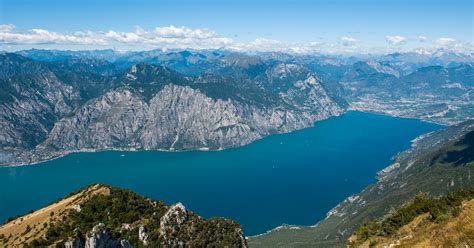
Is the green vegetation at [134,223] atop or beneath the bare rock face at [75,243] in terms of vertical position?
beneath

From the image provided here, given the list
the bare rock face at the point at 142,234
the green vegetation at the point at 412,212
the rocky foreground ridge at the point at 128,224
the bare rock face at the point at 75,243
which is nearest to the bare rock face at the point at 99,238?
the bare rock face at the point at 75,243

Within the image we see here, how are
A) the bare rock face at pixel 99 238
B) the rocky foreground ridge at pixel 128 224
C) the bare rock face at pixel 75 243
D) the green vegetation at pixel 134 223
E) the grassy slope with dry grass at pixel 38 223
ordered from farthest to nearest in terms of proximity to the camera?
1. the green vegetation at pixel 134 223
2. the rocky foreground ridge at pixel 128 224
3. the grassy slope with dry grass at pixel 38 223
4. the bare rock face at pixel 99 238
5. the bare rock face at pixel 75 243

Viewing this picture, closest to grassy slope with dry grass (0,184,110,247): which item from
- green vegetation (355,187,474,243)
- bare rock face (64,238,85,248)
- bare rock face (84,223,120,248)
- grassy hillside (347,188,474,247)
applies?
bare rock face (64,238,85,248)

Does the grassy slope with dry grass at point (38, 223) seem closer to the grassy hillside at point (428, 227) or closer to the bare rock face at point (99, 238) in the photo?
the bare rock face at point (99, 238)

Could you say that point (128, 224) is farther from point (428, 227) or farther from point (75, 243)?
point (428, 227)

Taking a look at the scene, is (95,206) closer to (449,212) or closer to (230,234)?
(230,234)

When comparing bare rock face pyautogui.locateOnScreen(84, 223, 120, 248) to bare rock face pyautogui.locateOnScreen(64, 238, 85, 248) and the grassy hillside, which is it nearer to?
bare rock face pyautogui.locateOnScreen(64, 238, 85, 248)

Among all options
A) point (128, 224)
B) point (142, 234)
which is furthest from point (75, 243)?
point (128, 224)

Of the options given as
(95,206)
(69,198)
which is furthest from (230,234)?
(69,198)
